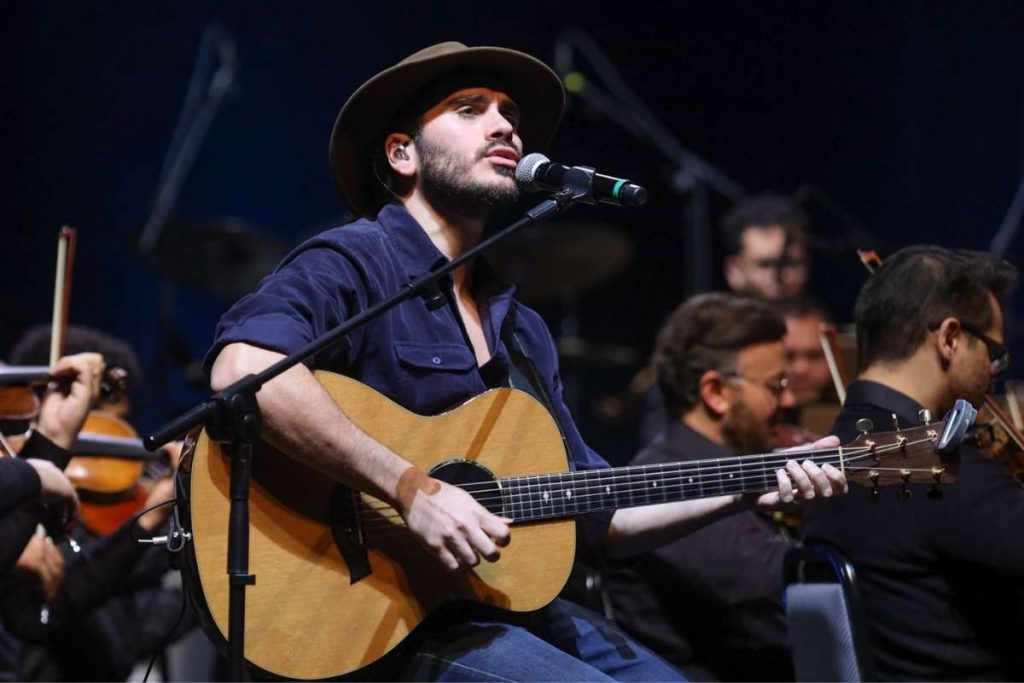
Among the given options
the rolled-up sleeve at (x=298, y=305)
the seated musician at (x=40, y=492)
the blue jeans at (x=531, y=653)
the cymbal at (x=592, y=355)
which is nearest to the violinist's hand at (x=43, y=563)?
the seated musician at (x=40, y=492)

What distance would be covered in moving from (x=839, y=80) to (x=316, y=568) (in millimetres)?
6188

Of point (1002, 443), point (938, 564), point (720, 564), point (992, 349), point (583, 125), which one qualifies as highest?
point (583, 125)

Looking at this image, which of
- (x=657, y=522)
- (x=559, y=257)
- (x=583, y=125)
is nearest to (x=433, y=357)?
(x=657, y=522)

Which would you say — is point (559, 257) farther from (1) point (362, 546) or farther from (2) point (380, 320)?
(1) point (362, 546)

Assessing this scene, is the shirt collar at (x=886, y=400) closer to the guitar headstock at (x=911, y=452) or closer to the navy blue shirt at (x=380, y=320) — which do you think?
the guitar headstock at (x=911, y=452)

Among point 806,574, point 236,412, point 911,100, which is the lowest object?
point 806,574

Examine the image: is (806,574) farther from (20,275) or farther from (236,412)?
(20,275)

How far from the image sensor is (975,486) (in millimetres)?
3217

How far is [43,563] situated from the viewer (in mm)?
3764

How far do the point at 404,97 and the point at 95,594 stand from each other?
1.89m

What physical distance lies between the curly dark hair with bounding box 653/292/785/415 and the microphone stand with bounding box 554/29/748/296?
3021mm

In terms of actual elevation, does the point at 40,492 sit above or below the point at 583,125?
below

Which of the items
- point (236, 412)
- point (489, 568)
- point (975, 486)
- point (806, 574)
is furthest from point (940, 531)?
point (236, 412)

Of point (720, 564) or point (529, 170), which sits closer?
point (529, 170)
